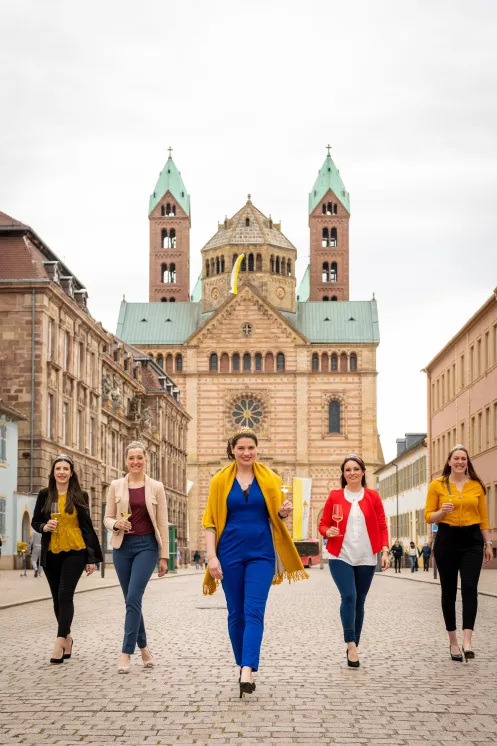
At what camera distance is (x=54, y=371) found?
45281 millimetres

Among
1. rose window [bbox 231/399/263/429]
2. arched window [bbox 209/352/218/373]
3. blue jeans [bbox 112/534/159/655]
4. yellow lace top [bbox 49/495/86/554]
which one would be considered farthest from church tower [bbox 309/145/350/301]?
blue jeans [bbox 112/534/159/655]

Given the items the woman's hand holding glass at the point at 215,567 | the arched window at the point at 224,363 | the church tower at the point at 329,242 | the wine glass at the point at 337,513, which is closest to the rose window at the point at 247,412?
the arched window at the point at 224,363

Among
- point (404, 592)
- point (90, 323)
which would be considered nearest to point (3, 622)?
point (404, 592)

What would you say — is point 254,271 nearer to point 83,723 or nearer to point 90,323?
point 90,323

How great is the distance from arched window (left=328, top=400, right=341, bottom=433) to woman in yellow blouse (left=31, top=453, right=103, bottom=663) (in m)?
82.3

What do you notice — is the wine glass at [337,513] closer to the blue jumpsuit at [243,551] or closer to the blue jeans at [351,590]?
the blue jeans at [351,590]

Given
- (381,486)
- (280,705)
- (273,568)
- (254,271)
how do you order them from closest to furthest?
(280,705)
(273,568)
(381,486)
(254,271)

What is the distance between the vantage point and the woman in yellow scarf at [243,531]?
8.65 meters

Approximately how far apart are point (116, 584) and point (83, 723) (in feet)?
78.1

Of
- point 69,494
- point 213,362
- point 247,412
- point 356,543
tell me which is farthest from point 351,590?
point 213,362

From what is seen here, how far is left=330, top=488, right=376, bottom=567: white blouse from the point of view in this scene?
33.9ft

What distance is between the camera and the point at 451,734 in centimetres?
692

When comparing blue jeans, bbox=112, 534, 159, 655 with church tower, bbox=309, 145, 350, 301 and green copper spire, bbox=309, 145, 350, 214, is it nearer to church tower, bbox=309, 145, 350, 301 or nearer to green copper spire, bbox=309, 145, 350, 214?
church tower, bbox=309, 145, 350, 301

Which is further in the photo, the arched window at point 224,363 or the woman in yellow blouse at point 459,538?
the arched window at point 224,363
